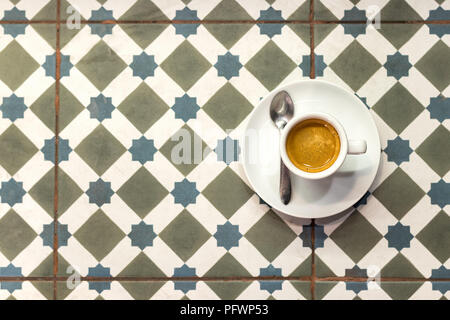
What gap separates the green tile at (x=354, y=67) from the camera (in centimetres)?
69

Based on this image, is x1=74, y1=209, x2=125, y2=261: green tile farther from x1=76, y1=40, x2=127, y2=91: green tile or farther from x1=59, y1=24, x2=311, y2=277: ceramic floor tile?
x1=76, y1=40, x2=127, y2=91: green tile

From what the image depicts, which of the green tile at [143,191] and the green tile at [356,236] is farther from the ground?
the green tile at [143,191]

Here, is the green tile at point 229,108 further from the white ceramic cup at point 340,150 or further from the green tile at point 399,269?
the green tile at point 399,269

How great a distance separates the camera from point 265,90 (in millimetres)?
693

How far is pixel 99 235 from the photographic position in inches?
27.4

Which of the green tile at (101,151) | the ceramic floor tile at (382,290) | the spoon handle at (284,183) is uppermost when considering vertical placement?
the green tile at (101,151)

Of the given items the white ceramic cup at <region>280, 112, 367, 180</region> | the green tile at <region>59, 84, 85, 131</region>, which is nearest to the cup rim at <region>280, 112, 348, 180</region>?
the white ceramic cup at <region>280, 112, 367, 180</region>

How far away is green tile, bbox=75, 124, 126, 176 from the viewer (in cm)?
70

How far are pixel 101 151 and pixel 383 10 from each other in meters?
0.50

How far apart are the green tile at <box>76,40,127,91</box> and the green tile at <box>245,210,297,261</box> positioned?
12.9 inches

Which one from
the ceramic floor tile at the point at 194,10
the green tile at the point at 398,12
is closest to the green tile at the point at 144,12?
the ceramic floor tile at the point at 194,10

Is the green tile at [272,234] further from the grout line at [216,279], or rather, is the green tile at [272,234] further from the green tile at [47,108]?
the green tile at [47,108]

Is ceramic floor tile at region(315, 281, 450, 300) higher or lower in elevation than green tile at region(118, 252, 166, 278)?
lower

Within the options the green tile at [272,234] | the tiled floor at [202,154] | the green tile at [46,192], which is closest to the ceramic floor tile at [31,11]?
the tiled floor at [202,154]
